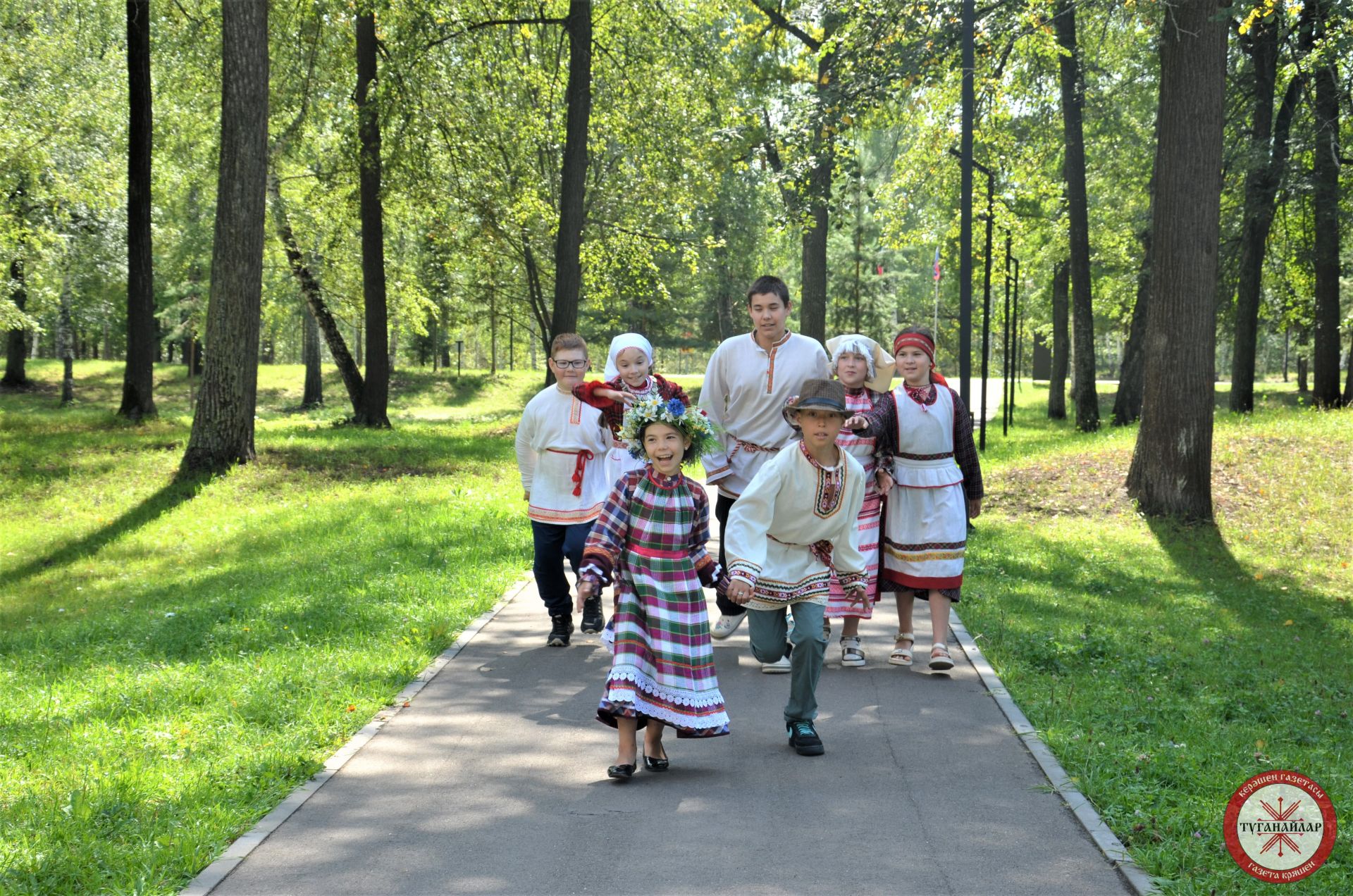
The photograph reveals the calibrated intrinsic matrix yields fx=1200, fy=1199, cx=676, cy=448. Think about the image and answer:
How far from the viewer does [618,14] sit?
21.8 m

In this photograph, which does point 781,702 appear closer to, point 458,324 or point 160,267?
point 160,267

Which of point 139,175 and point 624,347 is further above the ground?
point 139,175

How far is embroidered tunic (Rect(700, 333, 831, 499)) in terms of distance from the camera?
791 centimetres

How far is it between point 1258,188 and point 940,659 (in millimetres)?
19211

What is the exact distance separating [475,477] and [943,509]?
1109cm

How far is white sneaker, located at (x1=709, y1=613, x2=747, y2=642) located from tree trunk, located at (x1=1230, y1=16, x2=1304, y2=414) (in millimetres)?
16891

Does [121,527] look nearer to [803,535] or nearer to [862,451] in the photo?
[862,451]

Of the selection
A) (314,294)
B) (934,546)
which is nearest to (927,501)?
(934,546)

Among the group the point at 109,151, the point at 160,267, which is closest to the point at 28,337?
the point at 160,267

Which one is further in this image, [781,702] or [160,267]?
[160,267]

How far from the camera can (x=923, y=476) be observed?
769 centimetres

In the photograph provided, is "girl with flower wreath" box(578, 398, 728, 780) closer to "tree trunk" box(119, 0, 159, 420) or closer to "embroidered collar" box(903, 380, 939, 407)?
"embroidered collar" box(903, 380, 939, 407)

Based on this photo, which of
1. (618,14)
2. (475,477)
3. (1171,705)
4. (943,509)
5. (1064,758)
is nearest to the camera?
(1064,758)

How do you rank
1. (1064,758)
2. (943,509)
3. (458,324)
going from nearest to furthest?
(1064,758) → (943,509) → (458,324)
